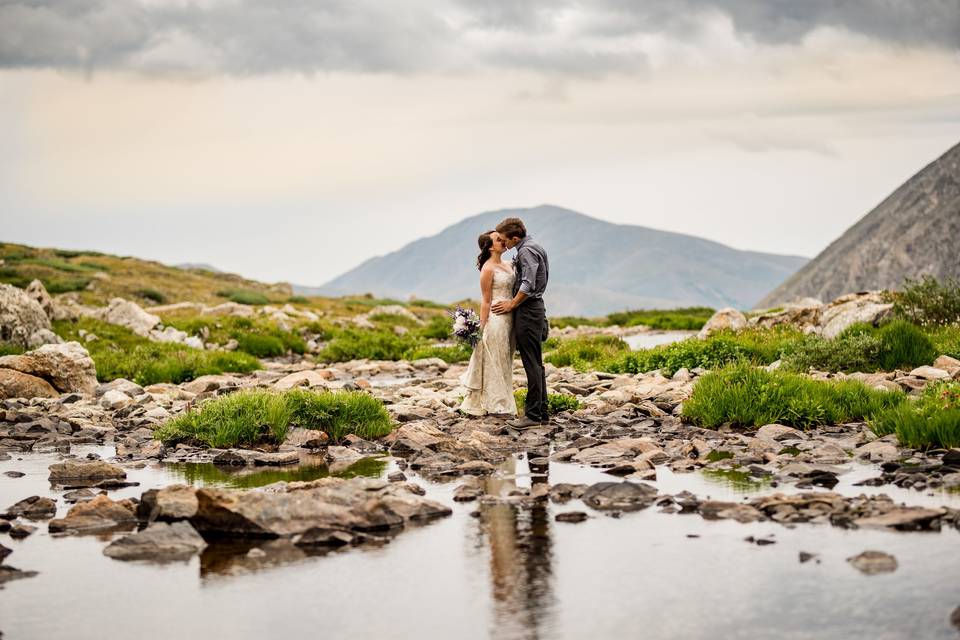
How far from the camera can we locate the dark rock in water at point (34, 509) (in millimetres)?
10242

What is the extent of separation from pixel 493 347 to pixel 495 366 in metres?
0.34

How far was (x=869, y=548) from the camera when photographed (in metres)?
7.80

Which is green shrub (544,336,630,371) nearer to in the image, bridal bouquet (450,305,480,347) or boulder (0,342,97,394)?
bridal bouquet (450,305,480,347)

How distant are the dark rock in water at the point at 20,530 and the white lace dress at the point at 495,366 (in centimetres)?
912

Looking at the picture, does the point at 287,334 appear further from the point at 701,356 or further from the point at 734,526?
the point at 734,526

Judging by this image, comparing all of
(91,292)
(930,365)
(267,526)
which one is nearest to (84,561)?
(267,526)

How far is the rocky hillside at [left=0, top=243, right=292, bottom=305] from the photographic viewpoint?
2042 inches

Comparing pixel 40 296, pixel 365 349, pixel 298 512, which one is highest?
pixel 40 296

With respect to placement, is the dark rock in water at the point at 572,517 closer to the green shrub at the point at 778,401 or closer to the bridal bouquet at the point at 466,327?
the green shrub at the point at 778,401

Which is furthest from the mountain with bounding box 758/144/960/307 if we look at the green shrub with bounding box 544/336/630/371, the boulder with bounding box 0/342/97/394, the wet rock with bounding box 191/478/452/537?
the wet rock with bounding box 191/478/452/537

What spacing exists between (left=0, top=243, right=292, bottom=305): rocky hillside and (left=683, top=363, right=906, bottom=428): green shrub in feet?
125

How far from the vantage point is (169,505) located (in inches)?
377

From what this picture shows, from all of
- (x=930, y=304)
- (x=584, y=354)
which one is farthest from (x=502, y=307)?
(x=930, y=304)

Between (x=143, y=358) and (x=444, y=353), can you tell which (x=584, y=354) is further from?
(x=143, y=358)
